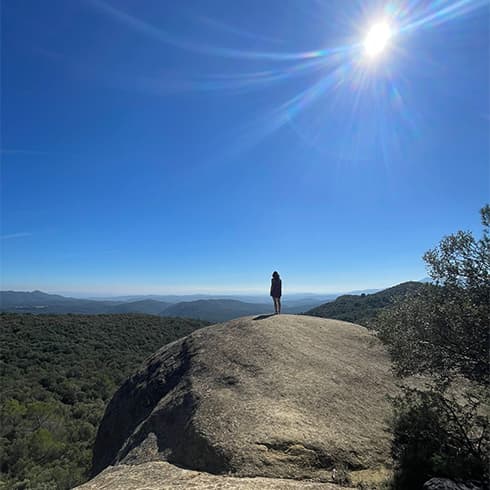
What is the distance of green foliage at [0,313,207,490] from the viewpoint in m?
18.9

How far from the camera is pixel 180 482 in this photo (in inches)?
258

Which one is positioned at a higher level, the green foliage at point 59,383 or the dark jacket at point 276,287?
the dark jacket at point 276,287

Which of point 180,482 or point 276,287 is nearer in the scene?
point 180,482

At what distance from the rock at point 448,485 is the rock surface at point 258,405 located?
1.51 metres

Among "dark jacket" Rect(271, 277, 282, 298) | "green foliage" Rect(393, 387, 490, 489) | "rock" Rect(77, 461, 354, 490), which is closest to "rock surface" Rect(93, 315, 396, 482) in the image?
"rock" Rect(77, 461, 354, 490)

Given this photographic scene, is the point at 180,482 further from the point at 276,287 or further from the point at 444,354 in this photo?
the point at 276,287

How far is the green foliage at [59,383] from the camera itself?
62.0ft

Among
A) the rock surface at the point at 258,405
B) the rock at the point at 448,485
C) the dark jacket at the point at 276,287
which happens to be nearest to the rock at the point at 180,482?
the rock surface at the point at 258,405

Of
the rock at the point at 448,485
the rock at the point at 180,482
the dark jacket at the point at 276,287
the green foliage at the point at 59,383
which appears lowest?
the green foliage at the point at 59,383

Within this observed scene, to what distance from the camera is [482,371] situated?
23.5ft

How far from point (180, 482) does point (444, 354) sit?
260 inches

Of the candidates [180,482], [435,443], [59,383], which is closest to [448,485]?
[435,443]

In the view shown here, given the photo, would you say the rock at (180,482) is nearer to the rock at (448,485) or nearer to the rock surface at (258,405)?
the rock surface at (258,405)

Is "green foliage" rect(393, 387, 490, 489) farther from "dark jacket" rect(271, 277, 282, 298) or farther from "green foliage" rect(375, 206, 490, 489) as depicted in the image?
"dark jacket" rect(271, 277, 282, 298)
